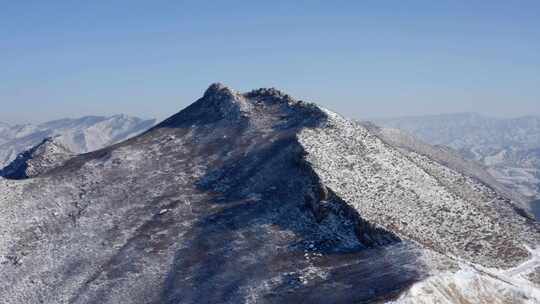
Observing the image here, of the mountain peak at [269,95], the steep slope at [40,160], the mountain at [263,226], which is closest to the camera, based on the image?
the mountain at [263,226]

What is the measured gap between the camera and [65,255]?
214 ft

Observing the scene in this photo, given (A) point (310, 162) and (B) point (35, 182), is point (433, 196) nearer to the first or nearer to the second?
(A) point (310, 162)

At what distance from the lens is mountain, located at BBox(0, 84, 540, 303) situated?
47625 mm

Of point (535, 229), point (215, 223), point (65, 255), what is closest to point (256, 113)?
point (215, 223)

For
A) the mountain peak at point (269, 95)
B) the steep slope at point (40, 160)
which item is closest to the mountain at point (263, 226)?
the steep slope at point (40, 160)

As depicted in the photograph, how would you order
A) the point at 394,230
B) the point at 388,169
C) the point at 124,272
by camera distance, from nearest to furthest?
the point at 394,230 < the point at 124,272 < the point at 388,169

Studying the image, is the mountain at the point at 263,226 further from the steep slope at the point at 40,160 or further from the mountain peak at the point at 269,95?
the mountain peak at the point at 269,95

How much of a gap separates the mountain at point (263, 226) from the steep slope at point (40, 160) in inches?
146

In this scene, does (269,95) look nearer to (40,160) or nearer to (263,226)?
(40,160)

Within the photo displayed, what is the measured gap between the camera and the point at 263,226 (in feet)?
202

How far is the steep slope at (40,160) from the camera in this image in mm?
92312

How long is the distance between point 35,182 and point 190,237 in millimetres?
34629

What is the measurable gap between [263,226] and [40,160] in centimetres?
5208

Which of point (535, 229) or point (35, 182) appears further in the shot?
point (35, 182)
